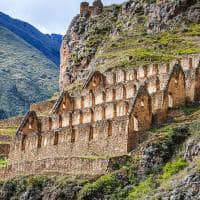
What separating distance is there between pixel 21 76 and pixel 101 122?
365 feet

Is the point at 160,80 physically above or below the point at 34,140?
above

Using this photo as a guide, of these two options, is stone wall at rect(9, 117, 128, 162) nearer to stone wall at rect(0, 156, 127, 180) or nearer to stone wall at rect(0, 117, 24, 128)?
stone wall at rect(0, 156, 127, 180)

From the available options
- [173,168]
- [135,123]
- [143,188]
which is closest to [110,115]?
[135,123]

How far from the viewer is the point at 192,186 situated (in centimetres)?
4494

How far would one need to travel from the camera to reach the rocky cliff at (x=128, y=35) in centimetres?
8794

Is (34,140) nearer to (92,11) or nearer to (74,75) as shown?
(74,75)

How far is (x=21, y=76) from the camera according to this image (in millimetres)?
168250

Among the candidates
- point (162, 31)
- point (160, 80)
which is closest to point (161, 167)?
point (160, 80)

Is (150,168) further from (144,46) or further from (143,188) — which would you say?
(144,46)

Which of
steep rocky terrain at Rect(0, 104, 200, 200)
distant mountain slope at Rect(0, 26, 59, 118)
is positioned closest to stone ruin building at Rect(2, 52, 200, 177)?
steep rocky terrain at Rect(0, 104, 200, 200)

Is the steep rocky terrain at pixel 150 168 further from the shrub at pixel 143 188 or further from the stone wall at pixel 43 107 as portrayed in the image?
the stone wall at pixel 43 107

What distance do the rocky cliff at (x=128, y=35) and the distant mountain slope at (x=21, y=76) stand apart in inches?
927

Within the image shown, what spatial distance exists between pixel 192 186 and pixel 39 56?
148882 mm

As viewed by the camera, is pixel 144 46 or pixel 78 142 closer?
pixel 78 142
